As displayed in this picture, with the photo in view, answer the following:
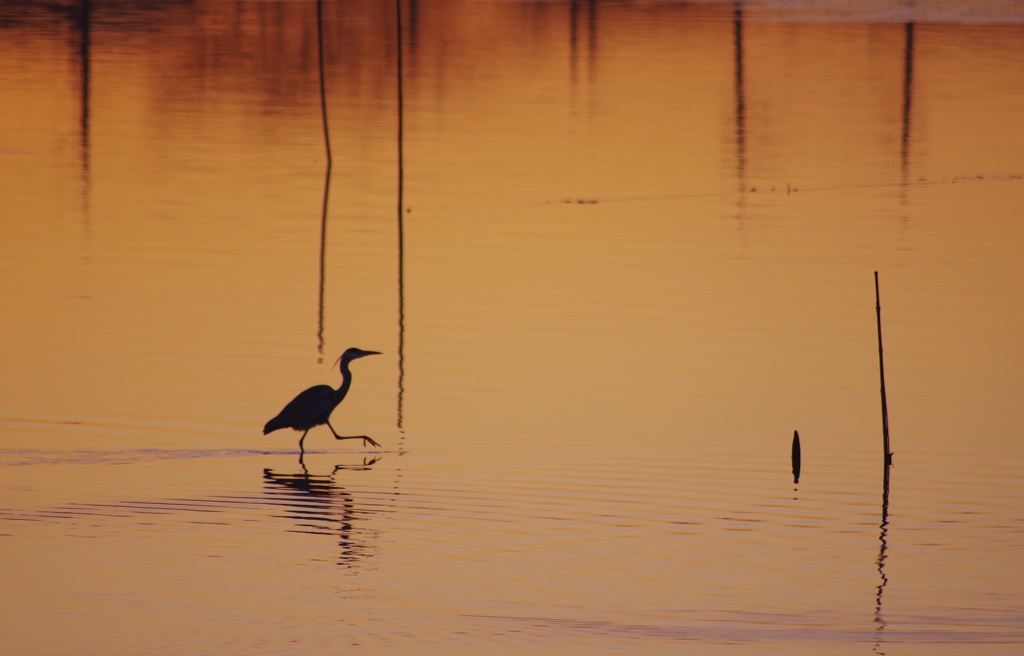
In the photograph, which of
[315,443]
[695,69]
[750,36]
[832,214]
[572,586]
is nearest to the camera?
[572,586]

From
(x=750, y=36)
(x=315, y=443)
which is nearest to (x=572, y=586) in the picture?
(x=315, y=443)

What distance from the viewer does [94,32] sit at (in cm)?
7450

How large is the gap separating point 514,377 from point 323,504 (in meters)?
5.23

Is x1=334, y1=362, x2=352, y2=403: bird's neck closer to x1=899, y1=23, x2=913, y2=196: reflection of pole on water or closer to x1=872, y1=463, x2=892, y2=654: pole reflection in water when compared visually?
x1=872, y1=463, x2=892, y2=654: pole reflection in water

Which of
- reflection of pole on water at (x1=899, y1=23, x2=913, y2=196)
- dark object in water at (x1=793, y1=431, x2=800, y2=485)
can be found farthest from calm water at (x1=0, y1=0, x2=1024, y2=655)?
reflection of pole on water at (x1=899, y1=23, x2=913, y2=196)

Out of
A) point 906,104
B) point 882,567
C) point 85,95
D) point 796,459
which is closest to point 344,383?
point 796,459

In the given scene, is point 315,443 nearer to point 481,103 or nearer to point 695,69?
point 481,103

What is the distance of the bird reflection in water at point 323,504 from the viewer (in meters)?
14.8

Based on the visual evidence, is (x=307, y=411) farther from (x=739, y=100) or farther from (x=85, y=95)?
(x=85, y=95)

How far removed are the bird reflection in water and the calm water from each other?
0.21ft

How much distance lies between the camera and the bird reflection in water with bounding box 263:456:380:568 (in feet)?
48.4

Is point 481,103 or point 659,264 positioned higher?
point 481,103

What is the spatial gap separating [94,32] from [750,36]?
78.1 ft

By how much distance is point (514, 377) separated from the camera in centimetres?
2092
